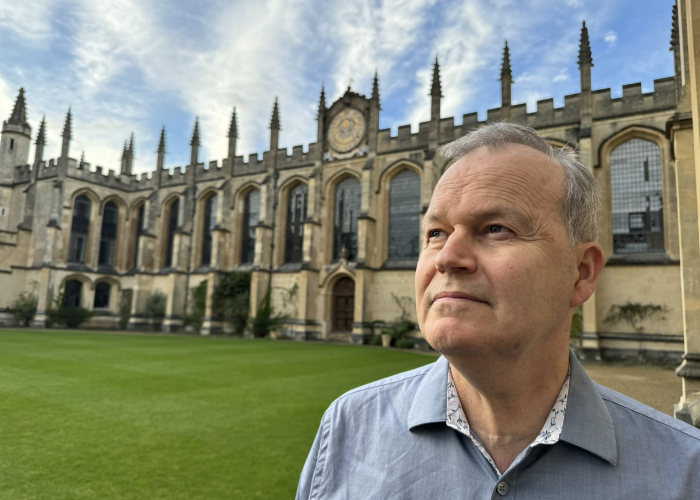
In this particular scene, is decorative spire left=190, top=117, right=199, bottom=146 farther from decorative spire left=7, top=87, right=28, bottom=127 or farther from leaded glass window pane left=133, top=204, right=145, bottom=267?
decorative spire left=7, top=87, right=28, bottom=127

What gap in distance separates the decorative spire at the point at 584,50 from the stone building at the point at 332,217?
0.08 meters

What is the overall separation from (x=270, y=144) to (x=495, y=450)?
28354 millimetres

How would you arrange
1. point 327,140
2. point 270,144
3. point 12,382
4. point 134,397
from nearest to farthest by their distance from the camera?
point 134,397
point 12,382
point 327,140
point 270,144

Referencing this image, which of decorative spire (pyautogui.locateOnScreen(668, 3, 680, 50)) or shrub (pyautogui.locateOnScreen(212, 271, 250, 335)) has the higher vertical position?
decorative spire (pyautogui.locateOnScreen(668, 3, 680, 50))

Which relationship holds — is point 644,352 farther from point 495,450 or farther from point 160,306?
point 160,306

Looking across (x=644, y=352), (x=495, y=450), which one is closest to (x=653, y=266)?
(x=644, y=352)

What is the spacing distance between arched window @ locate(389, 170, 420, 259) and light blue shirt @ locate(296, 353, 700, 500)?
21.9m

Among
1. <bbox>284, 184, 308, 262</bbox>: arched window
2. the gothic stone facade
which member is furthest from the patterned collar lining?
<bbox>284, 184, 308, 262</bbox>: arched window

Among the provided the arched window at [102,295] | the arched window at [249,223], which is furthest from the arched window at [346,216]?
the arched window at [102,295]

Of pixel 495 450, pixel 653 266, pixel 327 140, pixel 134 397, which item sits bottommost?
pixel 134 397

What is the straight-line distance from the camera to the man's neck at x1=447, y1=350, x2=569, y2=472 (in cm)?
105

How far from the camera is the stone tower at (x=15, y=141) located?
33.2 m

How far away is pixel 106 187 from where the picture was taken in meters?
32.7

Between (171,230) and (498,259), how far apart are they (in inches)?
1344
